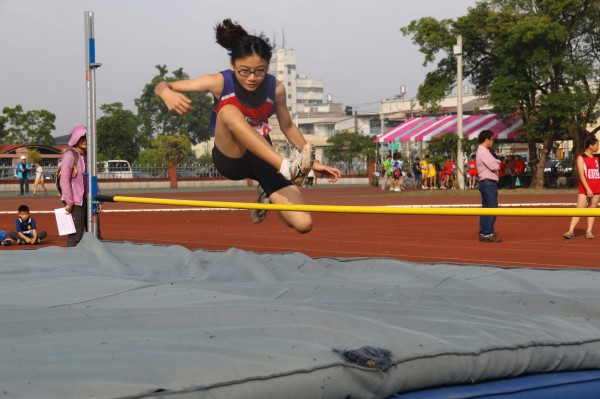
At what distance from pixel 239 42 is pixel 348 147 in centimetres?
3965

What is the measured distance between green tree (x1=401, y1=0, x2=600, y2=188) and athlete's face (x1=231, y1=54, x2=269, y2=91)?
17135 mm

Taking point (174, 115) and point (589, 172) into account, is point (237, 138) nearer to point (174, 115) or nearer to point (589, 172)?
point (174, 115)

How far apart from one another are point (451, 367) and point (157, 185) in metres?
16.8

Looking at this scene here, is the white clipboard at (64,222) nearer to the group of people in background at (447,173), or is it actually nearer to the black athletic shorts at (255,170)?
the black athletic shorts at (255,170)

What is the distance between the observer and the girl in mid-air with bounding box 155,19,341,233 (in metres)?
5.50

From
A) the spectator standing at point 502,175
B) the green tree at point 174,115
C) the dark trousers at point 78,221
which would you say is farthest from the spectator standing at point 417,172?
the dark trousers at point 78,221

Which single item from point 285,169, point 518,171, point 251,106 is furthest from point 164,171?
point 285,169

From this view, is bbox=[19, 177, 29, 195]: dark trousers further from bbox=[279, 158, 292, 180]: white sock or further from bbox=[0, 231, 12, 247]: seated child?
bbox=[279, 158, 292, 180]: white sock

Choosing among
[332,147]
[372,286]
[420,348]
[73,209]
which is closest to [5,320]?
[420,348]

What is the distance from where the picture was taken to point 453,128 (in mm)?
25297

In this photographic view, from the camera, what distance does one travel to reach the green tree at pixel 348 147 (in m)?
41.4

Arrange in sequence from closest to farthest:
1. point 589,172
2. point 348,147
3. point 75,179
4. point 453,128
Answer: point 75,179, point 589,172, point 453,128, point 348,147

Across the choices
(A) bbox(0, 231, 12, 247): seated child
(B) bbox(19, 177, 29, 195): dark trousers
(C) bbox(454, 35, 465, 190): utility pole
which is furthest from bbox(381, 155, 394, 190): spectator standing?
(A) bbox(0, 231, 12, 247): seated child

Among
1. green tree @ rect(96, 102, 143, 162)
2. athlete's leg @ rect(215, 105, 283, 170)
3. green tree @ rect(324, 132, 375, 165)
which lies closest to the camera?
athlete's leg @ rect(215, 105, 283, 170)
